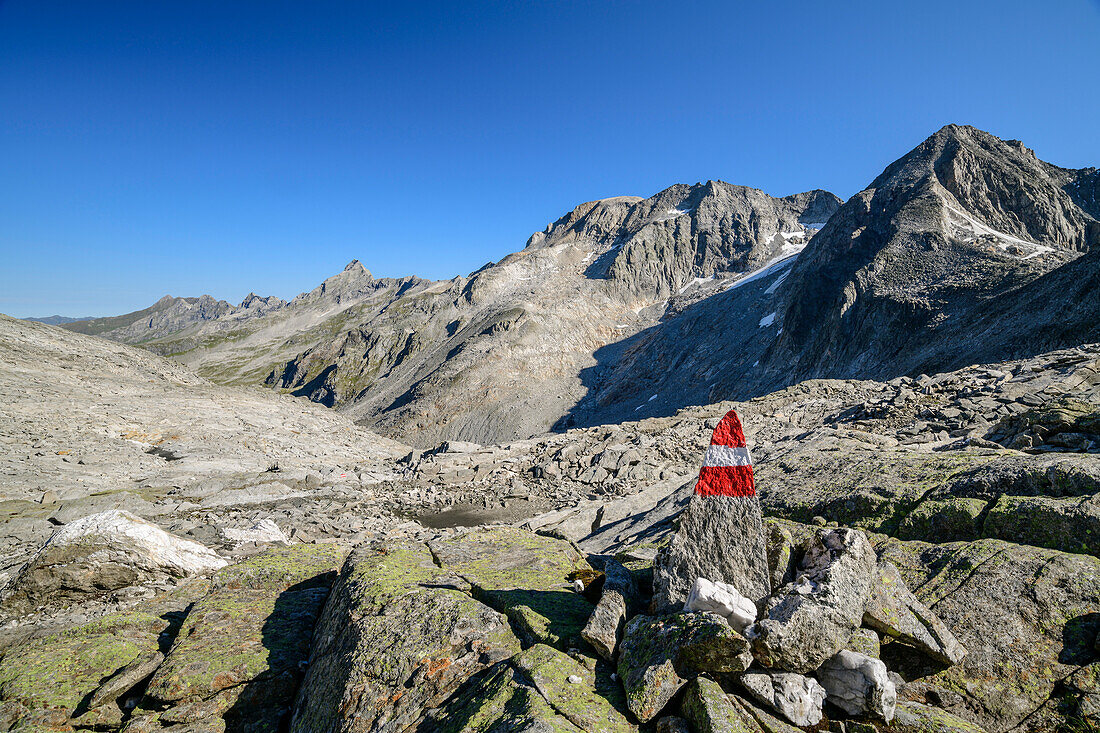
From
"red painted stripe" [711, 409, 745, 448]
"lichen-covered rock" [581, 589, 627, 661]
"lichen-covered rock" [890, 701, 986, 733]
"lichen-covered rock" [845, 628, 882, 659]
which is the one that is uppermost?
"red painted stripe" [711, 409, 745, 448]

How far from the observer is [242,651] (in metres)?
6.75

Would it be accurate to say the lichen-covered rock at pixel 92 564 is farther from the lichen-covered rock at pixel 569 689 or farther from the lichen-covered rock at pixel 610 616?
the lichen-covered rock at pixel 610 616

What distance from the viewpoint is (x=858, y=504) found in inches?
354

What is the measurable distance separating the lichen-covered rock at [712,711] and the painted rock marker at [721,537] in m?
1.40

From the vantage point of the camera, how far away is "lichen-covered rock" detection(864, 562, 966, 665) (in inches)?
204

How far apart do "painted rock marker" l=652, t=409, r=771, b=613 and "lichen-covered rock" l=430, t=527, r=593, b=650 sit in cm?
133

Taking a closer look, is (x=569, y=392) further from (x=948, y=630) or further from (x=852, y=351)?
(x=948, y=630)

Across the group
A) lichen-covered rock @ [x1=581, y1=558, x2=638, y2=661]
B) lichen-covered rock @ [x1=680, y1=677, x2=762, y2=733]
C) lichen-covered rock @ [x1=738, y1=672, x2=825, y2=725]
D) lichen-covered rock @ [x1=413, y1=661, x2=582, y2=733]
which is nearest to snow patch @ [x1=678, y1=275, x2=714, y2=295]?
lichen-covered rock @ [x1=581, y1=558, x2=638, y2=661]

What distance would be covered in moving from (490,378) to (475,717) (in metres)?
92.3

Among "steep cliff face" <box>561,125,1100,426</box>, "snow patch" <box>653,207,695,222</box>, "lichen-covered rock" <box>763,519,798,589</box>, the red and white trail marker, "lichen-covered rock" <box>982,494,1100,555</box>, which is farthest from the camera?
"snow patch" <box>653,207,695,222</box>

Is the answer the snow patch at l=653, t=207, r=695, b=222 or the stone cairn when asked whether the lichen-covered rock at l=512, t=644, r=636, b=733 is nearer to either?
the stone cairn

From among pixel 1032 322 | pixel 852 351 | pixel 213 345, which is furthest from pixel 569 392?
pixel 213 345

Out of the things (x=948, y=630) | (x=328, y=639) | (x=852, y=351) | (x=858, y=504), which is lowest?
(x=328, y=639)

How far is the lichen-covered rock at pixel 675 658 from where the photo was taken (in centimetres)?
460
